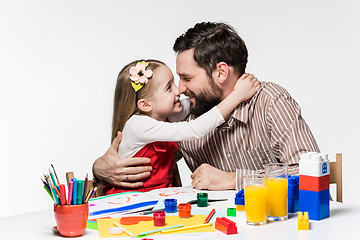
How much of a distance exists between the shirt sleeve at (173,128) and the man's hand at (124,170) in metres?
0.10

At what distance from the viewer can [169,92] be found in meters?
2.24

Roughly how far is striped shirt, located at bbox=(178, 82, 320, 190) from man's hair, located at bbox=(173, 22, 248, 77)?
0.19m

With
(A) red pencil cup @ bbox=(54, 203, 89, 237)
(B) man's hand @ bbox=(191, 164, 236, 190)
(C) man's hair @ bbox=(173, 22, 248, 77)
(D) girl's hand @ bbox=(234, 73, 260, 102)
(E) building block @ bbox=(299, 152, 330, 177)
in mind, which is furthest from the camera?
(C) man's hair @ bbox=(173, 22, 248, 77)

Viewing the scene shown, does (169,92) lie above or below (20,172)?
above

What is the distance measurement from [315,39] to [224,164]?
1597mm

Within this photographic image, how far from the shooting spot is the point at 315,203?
1.49m

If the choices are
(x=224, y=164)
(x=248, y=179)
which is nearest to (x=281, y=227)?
(x=248, y=179)

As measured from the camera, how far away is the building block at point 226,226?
1.38m

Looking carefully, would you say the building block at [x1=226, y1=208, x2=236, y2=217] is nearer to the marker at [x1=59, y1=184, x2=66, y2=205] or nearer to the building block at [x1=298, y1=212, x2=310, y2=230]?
the building block at [x1=298, y1=212, x2=310, y2=230]

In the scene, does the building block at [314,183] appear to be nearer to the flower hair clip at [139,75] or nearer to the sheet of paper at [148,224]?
the sheet of paper at [148,224]

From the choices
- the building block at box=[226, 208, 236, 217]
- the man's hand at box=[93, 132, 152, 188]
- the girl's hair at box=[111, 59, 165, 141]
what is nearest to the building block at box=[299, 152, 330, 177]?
the building block at box=[226, 208, 236, 217]

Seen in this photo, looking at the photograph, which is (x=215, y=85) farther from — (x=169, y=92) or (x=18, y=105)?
(x=18, y=105)

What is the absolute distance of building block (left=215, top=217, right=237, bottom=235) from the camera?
138 cm

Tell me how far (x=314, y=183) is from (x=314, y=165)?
55 mm
